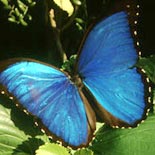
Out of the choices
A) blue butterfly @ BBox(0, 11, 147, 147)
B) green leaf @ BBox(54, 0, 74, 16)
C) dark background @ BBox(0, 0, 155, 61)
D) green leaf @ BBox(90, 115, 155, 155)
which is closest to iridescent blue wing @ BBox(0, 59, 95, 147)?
blue butterfly @ BBox(0, 11, 147, 147)

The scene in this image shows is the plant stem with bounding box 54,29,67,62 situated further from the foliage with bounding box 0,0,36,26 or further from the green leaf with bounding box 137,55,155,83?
the green leaf with bounding box 137,55,155,83

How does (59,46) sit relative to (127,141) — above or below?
above

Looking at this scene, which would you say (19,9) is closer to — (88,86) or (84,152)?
(88,86)

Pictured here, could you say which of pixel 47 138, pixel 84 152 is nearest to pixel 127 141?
pixel 84 152

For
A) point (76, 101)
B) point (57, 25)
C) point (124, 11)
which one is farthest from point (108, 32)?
point (57, 25)

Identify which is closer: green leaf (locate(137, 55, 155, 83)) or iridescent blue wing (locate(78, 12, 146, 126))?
iridescent blue wing (locate(78, 12, 146, 126))

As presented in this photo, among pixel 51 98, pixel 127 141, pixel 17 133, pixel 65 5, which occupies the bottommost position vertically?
pixel 127 141

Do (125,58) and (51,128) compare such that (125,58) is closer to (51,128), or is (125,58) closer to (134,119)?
(134,119)

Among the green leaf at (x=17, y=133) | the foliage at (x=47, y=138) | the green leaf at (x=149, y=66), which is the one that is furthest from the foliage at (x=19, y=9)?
the green leaf at (x=149, y=66)
